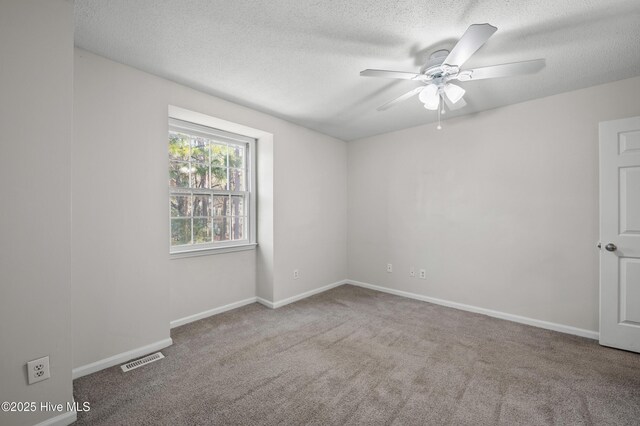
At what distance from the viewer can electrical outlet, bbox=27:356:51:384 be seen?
1486 mm

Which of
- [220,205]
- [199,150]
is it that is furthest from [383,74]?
[220,205]

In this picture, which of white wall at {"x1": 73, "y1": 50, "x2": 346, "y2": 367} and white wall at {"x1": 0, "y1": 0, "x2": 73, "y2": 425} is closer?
white wall at {"x1": 0, "y1": 0, "x2": 73, "y2": 425}

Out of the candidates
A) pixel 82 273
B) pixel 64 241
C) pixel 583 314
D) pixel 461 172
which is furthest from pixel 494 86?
pixel 82 273

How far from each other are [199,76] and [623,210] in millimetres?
3993

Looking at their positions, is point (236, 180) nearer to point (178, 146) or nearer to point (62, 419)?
point (178, 146)

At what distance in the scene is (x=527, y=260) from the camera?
2965 mm

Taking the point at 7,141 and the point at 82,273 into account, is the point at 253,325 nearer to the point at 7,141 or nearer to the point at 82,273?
the point at 82,273

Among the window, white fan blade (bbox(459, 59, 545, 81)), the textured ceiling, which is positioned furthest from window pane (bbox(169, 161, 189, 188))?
white fan blade (bbox(459, 59, 545, 81))

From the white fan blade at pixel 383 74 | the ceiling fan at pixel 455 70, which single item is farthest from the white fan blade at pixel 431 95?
the white fan blade at pixel 383 74

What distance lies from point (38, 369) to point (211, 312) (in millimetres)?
1705

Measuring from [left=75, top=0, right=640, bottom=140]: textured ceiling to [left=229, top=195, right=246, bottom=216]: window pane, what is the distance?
4.34 feet

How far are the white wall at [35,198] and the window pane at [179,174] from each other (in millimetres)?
1322

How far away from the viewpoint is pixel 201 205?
126 inches

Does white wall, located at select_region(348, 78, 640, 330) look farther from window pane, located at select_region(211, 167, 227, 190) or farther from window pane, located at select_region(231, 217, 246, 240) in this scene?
window pane, located at select_region(211, 167, 227, 190)
